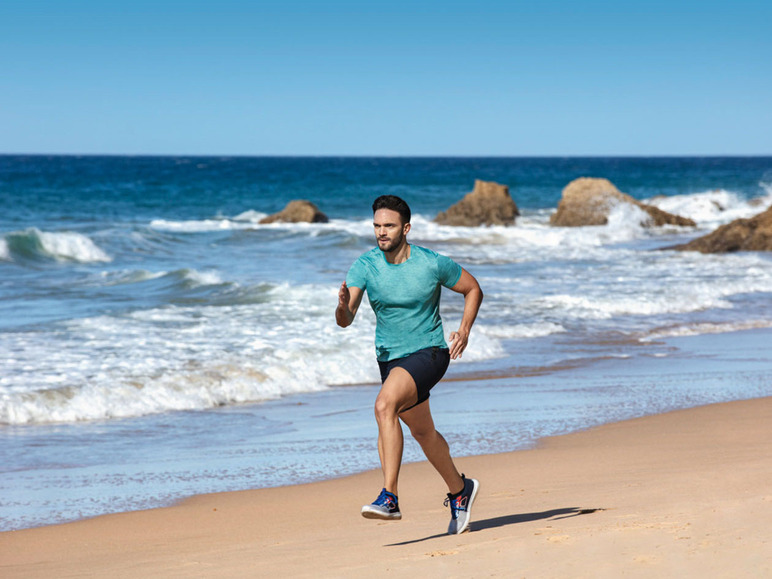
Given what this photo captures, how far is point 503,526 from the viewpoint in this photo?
16.4 ft

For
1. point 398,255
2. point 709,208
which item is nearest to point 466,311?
point 398,255

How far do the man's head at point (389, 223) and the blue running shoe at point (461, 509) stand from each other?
4.51ft

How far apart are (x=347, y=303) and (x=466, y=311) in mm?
631

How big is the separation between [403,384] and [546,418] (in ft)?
13.5

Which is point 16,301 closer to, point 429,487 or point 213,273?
point 213,273

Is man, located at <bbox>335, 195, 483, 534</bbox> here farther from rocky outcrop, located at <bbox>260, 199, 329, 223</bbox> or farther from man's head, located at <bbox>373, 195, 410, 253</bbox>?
rocky outcrop, located at <bbox>260, 199, 329, 223</bbox>

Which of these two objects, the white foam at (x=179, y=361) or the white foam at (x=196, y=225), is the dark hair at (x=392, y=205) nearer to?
the white foam at (x=179, y=361)

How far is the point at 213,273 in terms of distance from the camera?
1912 centimetres

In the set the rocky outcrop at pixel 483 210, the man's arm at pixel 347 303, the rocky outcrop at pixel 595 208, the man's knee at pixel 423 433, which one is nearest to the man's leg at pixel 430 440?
the man's knee at pixel 423 433

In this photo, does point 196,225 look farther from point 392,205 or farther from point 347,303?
point 347,303

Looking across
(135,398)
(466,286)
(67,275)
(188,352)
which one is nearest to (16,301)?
(67,275)

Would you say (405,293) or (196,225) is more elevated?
(405,293)

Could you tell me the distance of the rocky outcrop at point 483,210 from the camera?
3503 centimetres

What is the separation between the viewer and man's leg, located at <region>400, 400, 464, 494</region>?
4.73 metres
